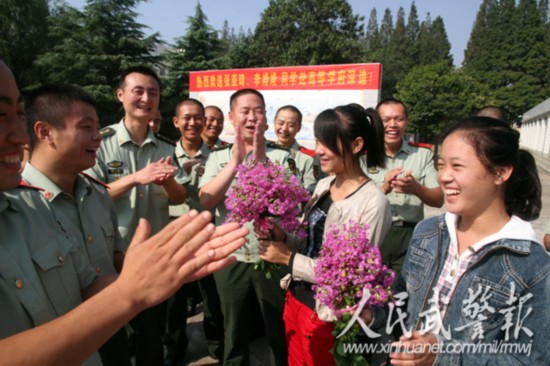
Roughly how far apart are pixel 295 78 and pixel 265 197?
7.75 meters

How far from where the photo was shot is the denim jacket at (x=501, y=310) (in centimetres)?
136

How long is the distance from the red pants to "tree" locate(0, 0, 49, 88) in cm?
2348

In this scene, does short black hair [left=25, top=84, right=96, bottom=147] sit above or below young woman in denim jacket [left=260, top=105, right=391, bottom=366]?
above

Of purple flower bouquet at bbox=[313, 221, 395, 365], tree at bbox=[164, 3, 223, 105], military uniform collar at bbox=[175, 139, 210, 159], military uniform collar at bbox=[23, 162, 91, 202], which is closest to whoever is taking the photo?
purple flower bouquet at bbox=[313, 221, 395, 365]

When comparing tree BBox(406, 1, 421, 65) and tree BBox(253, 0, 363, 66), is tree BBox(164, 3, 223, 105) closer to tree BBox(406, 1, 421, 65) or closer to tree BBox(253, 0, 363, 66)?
tree BBox(253, 0, 363, 66)

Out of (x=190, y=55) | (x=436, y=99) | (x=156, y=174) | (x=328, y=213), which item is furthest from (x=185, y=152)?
(x=436, y=99)

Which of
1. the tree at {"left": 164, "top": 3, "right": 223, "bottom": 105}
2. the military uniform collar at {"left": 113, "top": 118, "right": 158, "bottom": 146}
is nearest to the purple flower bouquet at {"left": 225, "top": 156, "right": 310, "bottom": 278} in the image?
the military uniform collar at {"left": 113, "top": 118, "right": 158, "bottom": 146}

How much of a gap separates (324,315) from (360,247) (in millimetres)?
468

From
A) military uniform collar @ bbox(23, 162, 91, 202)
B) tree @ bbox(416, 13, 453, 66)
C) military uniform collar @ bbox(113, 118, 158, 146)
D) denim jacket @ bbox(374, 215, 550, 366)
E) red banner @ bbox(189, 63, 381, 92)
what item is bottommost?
denim jacket @ bbox(374, 215, 550, 366)

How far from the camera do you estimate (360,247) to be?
5.05 ft

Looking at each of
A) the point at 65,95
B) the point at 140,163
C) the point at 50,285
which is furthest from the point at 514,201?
the point at 140,163

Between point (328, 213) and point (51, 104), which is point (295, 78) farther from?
point (51, 104)

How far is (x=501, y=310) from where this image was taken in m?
1.40

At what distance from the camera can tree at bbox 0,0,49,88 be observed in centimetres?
1961
